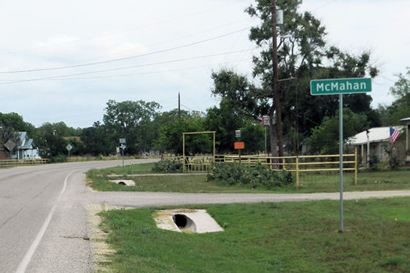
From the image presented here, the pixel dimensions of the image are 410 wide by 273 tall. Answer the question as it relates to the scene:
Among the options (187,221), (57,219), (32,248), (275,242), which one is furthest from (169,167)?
(32,248)

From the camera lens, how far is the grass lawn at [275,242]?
1020cm

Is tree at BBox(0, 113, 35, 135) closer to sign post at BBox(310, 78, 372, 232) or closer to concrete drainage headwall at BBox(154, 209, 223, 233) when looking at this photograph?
concrete drainage headwall at BBox(154, 209, 223, 233)

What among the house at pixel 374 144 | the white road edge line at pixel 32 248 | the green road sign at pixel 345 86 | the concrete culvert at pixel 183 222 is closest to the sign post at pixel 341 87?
the green road sign at pixel 345 86

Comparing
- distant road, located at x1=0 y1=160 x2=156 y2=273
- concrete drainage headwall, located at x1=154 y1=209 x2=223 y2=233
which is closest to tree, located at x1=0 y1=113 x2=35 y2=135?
distant road, located at x1=0 y1=160 x2=156 y2=273

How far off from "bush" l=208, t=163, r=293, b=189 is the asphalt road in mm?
3542

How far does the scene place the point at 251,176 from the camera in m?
27.7

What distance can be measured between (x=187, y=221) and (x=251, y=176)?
10890 mm

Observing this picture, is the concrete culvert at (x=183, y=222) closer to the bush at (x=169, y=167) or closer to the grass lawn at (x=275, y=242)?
the grass lawn at (x=275, y=242)

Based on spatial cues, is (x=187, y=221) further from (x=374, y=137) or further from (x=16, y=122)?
(x=16, y=122)

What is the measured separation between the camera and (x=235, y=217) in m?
16.2

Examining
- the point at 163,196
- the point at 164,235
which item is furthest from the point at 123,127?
the point at 164,235

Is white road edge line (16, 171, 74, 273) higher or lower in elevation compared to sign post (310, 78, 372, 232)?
lower

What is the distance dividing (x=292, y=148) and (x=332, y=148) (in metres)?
19.0

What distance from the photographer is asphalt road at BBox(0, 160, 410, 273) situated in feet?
31.7
